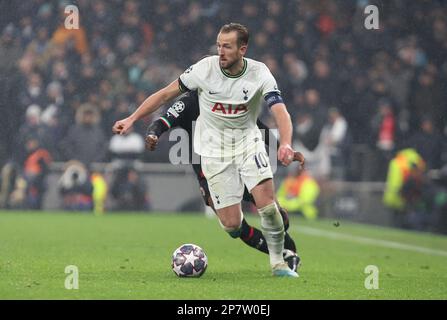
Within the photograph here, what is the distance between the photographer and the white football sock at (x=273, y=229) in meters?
8.85

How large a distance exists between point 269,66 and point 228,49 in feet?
34.5

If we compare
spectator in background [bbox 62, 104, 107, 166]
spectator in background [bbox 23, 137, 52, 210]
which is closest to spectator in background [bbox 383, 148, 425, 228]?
spectator in background [bbox 62, 104, 107, 166]

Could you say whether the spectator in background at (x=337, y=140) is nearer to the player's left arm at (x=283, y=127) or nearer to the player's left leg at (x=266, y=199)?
the player's left leg at (x=266, y=199)

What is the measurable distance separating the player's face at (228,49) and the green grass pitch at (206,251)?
180 cm

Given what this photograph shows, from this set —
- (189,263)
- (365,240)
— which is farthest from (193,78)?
(365,240)

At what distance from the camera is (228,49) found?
8734 mm

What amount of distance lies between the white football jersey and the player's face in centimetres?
20

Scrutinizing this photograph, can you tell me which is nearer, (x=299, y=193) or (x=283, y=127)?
(x=283, y=127)

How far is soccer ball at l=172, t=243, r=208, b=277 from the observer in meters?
8.94

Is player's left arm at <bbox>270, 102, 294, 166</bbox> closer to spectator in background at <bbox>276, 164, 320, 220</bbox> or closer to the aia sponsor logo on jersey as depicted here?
the aia sponsor logo on jersey

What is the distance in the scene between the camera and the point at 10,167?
19141mm

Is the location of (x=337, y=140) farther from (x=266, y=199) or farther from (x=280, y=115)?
(x=280, y=115)

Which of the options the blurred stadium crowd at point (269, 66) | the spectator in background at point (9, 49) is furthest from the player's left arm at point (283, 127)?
the blurred stadium crowd at point (269, 66)
